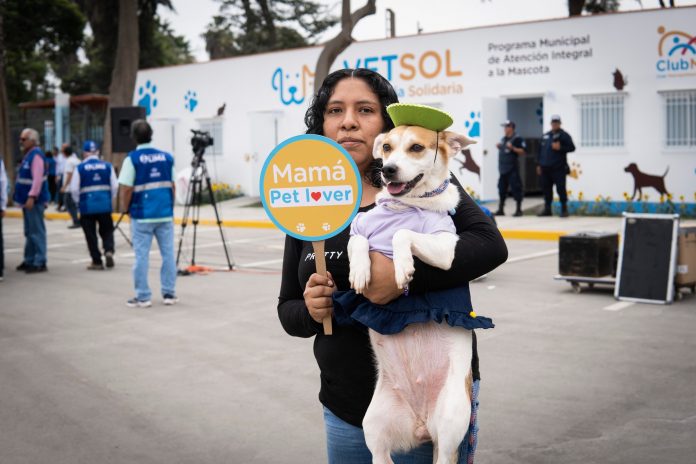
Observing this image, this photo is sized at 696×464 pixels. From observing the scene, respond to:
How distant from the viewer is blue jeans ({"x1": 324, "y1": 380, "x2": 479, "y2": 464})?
2.62 meters

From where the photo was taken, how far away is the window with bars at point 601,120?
796 inches

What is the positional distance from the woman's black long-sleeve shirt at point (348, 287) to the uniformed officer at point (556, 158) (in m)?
16.9

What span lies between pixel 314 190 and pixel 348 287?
0.34 meters

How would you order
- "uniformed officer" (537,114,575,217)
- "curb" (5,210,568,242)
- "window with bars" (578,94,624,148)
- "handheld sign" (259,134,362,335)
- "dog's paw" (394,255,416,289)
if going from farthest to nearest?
"window with bars" (578,94,624,148), "uniformed officer" (537,114,575,217), "curb" (5,210,568,242), "handheld sign" (259,134,362,335), "dog's paw" (394,255,416,289)

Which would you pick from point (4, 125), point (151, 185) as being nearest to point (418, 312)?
point (151, 185)

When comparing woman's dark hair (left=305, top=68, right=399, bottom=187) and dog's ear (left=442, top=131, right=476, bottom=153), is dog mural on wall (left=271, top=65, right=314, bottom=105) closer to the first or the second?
woman's dark hair (left=305, top=68, right=399, bottom=187)

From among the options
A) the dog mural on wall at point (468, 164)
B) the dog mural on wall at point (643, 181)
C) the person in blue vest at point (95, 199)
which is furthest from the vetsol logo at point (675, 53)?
the person in blue vest at point (95, 199)

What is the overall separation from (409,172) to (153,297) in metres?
8.86

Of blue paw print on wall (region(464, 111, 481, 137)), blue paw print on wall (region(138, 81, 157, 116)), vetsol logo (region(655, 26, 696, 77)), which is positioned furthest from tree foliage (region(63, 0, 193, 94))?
vetsol logo (region(655, 26, 696, 77))

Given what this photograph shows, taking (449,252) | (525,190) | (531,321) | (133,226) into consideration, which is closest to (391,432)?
(449,252)

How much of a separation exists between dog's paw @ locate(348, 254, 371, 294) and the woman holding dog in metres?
0.02

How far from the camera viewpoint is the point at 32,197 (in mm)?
13141

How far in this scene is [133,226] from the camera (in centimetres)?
1032

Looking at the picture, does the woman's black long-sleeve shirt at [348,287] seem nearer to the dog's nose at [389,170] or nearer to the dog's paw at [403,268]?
the dog's paw at [403,268]
